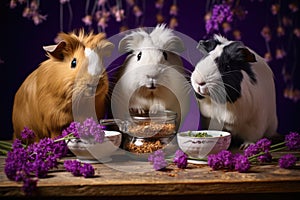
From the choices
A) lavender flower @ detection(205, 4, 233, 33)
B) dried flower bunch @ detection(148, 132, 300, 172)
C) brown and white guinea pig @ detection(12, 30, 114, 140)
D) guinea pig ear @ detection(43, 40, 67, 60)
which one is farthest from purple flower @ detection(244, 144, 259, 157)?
lavender flower @ detection(205, 4, 233, 33)

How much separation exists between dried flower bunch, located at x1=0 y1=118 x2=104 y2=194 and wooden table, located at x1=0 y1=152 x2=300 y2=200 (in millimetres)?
18

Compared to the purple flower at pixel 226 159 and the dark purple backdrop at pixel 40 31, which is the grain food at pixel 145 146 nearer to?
the purple flower at pixel 226 159

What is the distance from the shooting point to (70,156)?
1274mm

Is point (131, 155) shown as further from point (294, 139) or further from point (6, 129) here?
point (6, 129)

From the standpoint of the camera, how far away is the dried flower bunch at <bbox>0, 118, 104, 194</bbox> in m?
0.96

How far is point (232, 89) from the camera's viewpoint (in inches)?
50.6

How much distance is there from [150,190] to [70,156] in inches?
15.8

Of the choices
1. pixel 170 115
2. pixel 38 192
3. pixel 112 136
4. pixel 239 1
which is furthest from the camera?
pixel 239 1

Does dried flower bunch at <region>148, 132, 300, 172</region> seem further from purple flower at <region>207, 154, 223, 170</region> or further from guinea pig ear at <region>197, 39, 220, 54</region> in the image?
guinea pig ear at <region>197, 39, 220, 54</region>

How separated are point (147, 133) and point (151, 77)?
0.17 meters

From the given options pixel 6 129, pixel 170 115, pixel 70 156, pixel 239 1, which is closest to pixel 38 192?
pixel 70 156

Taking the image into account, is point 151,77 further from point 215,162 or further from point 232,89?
point 215,162

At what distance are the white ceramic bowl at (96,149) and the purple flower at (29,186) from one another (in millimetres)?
222

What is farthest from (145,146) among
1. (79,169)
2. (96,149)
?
(79,169)
